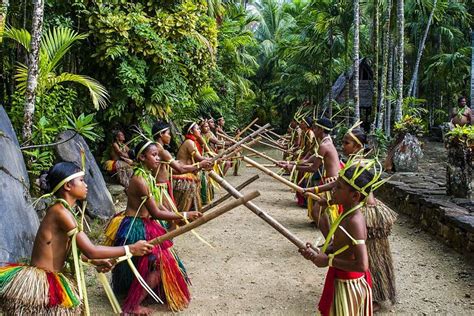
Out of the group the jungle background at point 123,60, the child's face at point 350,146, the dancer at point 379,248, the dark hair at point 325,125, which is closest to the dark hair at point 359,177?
the dancer at point 379,248

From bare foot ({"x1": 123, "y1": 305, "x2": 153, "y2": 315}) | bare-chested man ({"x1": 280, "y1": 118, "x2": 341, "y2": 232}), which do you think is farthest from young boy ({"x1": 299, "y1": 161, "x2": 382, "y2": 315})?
bare foot ({"x1": 123, "y1": 305, "x2": 153, "y2": 315})

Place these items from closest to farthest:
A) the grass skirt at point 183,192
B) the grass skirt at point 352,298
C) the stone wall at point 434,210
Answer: the grass skirt at point 352,298 < the stone wall at point 434,210 < the grass skirt at point 183,192

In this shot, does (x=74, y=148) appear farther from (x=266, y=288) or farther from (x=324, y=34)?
(x=324, y=34)

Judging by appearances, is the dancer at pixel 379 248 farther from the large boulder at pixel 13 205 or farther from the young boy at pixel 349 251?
the large boulder at pixel 13 205

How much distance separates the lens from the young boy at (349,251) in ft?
8.93

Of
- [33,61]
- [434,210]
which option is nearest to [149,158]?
[33,61]

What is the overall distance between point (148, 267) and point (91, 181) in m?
3.48

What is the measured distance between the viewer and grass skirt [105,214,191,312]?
12.5ft

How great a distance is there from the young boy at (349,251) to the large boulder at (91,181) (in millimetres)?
4556

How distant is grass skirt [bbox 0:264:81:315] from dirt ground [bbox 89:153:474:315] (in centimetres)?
131

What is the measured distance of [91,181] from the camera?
22.8ft

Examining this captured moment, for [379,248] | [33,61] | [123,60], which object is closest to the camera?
[379,248]

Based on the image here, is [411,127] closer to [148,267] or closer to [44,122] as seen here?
[44,122]

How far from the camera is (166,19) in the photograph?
868cm
